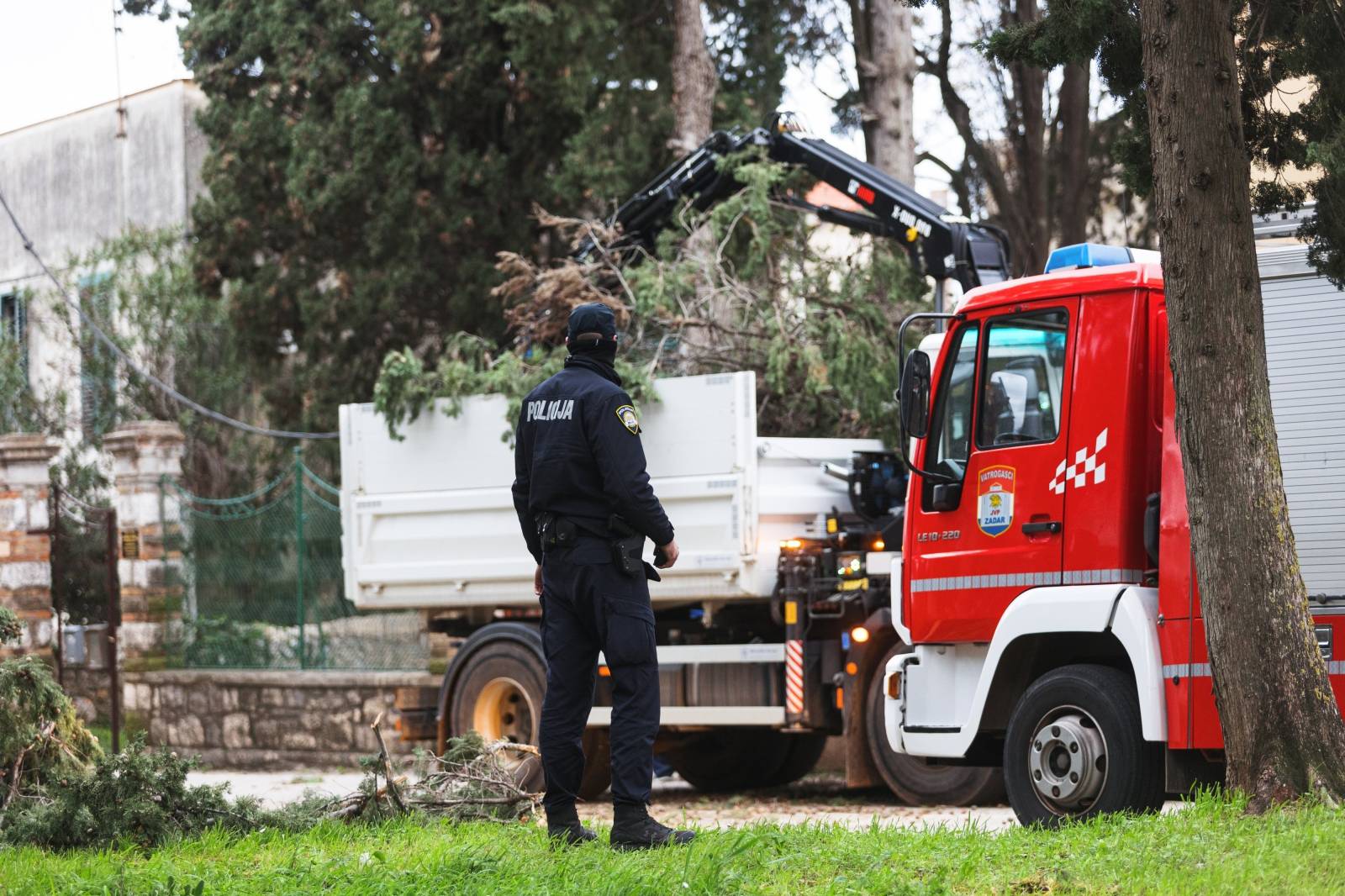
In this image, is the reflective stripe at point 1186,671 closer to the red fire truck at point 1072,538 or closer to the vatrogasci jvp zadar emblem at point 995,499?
the red fire truck at point 1072,538

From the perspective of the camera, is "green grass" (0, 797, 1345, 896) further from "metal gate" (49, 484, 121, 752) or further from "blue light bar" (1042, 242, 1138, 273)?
"metal gate" (49, 484, 121, 752)

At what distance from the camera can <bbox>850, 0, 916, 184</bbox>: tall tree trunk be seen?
16.6 meters

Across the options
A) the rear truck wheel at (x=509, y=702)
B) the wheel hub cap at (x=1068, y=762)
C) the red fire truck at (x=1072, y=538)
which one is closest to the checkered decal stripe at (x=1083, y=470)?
the red fire truck at (x=1072, y=538)

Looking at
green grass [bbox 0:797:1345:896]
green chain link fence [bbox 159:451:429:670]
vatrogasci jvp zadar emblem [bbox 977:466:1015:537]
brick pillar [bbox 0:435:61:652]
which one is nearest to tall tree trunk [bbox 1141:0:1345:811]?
green grass [bbox 0:797:1345:896]

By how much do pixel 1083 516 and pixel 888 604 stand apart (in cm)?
269

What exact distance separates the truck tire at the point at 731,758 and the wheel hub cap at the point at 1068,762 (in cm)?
498

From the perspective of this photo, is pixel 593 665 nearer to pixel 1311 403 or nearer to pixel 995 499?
pixel 995 499

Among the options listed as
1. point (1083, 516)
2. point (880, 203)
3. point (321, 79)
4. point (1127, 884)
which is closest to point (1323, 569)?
point (1083, 516)

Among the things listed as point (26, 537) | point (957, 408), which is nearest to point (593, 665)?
point (957, 408)

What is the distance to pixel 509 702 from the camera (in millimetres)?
12438

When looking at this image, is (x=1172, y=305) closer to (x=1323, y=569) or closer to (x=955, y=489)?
(x=1323, y=569)

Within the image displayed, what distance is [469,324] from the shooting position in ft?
65.8

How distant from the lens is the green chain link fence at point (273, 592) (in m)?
16.4

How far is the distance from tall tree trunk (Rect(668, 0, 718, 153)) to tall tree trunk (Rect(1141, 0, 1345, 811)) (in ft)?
34.2
